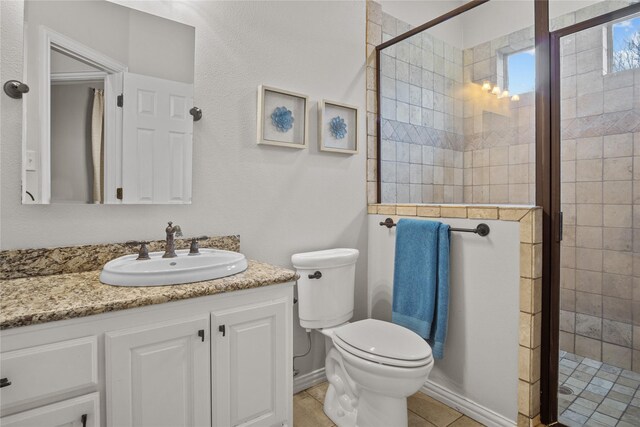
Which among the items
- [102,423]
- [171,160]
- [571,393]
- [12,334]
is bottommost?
[571,393]

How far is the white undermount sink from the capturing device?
117cm

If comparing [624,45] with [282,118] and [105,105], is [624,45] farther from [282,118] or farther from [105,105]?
[105,105]

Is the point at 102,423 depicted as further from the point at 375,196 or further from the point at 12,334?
the point at 375,196

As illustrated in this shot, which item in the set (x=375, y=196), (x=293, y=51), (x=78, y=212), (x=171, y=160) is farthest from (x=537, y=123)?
(x=78, y=212)

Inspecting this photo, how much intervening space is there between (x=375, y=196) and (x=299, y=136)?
72 cm

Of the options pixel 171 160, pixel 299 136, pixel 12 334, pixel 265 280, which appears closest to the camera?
pixel 12 334

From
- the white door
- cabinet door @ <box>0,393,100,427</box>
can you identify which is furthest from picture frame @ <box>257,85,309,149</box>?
cabinet door @ <box>0,393,100,427</box>

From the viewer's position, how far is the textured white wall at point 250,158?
129cm

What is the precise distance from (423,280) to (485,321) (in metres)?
0.35

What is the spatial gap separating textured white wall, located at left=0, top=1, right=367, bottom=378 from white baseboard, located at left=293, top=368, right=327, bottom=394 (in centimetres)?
5

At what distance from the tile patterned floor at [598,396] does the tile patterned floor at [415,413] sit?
1.42 ft

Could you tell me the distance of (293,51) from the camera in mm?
1955

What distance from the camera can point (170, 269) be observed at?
4.12 ft

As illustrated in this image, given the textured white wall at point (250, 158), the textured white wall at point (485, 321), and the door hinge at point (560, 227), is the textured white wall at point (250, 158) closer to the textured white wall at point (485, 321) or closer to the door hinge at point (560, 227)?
the textured white wall at point (485, 321)
